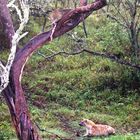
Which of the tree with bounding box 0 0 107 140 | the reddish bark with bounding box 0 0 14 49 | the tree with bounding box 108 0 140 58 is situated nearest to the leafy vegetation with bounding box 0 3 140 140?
the tree with bounding box 108 0 140 58

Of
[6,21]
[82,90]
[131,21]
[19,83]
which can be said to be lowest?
[82,90]

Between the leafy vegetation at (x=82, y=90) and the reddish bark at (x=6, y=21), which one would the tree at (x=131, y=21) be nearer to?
the leafy vegetation at (x=82, y=90)

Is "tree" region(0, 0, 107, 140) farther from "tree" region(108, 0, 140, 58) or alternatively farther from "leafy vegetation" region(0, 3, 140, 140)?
"tree" region(108, 0, 140, 58)

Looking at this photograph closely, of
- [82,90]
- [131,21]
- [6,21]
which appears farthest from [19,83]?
[131,21]

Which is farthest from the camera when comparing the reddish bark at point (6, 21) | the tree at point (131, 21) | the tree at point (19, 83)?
the tree at point (131, 21)

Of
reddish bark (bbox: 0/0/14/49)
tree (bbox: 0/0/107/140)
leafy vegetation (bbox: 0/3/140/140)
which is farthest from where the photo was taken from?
leafy vegetation (bbox: 0/3/140/140)

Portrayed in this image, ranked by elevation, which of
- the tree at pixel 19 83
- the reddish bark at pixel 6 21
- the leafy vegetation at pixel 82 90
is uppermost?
the reddish bark at pixel 6 21

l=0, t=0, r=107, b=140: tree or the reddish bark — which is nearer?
l=0, t=0, r=107, b=140: tree

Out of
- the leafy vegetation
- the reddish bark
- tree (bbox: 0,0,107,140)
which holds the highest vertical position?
the reddish bark

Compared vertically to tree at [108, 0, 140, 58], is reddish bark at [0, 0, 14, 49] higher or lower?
higher

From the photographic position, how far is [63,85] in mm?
21344

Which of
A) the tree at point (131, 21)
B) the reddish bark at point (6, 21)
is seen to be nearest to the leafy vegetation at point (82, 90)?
the tree at point (131, 21)

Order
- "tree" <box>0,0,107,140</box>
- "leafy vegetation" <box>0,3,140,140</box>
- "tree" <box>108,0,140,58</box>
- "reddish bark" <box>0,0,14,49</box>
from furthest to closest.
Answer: "tree" <box>108,0,140,58</box> < "leafy vegetation" <box>0,3,140,140</box> < "reddish bark" <box>0,0,14,49</box> < "tree" <box>0,0,107,140</box>

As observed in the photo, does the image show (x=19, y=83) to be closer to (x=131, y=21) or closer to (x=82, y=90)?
(x=82, y=90)
